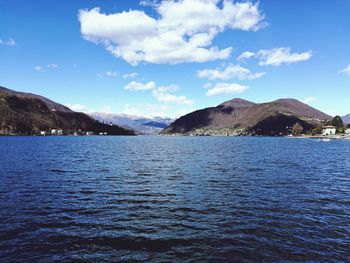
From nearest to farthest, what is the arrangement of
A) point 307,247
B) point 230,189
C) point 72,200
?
→ point 307,247 < point 72,200 < point 230,189

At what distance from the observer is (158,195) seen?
4250cm

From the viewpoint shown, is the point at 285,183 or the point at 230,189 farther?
the point at 285,183

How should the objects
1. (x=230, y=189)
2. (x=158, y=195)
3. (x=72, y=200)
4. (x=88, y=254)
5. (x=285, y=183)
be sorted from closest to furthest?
(x=88, y=254), (x=72, y=200), (x=158, y=195), (x=230, y=189), (x=285, y=183)

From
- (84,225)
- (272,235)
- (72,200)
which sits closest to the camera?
(272,235)

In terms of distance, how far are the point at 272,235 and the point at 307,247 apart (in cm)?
340

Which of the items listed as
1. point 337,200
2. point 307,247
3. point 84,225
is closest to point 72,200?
point 84,225

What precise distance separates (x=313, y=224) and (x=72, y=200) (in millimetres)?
29812

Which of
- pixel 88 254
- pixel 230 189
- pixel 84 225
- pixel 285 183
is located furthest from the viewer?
pixel 285 183

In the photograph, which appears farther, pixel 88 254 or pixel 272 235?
pixel 272 235

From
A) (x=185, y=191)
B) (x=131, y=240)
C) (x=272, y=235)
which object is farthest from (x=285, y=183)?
(x=131, y=240)

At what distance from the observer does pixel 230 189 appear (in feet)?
153

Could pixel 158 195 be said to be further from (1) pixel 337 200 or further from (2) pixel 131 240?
(1) pixel 337 200

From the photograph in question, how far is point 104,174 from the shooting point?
6272 centimetres

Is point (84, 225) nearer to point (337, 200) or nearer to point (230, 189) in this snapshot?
point (230, 189)
